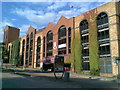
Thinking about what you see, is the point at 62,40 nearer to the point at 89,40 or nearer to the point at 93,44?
the point at 89,40

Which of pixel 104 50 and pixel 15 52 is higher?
pixel 15 52

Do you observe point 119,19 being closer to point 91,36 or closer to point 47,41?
point 91,36

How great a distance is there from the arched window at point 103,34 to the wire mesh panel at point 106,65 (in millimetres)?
1082

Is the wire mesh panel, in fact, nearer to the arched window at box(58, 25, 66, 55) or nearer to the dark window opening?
the dark window opening

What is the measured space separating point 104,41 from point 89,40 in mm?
3467

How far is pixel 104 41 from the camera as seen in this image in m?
27.0

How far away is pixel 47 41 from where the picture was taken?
43844mm

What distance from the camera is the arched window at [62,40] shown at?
119ft

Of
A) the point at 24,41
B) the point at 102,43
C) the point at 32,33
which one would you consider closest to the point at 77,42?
the point at 102,43

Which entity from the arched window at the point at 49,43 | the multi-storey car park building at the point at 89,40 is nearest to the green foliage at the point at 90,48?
the multi-storey car park building at the point at 89,40

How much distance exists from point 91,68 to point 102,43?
18.4ft

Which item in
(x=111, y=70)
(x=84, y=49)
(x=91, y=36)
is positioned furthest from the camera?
(x=84, y=49)

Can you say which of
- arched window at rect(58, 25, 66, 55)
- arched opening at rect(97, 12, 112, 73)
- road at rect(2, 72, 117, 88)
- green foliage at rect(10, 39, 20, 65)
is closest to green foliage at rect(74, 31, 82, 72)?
arched window at rect(58, 25, 66, 55)

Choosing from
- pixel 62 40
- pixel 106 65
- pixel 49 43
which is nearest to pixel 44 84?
pixel 106 65
